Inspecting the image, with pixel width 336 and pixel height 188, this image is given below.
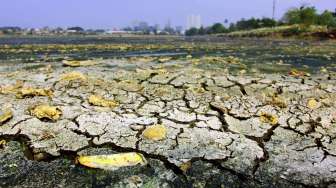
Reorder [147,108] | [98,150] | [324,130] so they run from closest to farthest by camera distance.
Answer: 1. [98,150]
2. [324,130]
3. [147,108]

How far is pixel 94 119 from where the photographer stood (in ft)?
10.8

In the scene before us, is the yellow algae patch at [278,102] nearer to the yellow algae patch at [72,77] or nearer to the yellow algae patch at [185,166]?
the yellow algae patch at [185,166]

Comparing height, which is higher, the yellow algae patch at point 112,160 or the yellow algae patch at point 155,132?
the yellow algae patch at point 155,132

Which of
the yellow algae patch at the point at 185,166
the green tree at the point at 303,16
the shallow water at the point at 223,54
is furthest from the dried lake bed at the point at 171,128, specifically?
the green tree at the point at 303,16

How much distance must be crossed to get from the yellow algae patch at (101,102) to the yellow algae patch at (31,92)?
1.65 ft

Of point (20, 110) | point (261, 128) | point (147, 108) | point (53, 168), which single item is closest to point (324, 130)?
point (261, 128)

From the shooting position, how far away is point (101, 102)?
367 centimetres

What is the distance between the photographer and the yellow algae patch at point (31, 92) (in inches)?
148

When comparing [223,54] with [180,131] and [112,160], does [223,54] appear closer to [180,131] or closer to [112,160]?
[180,131]

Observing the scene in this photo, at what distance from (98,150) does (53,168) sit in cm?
39

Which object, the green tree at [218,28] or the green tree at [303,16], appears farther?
the green tree at [218,28]

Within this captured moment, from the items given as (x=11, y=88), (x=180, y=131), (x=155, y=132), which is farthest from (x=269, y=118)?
(x=11, y=88)

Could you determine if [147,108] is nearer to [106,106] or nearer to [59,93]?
[106,106]

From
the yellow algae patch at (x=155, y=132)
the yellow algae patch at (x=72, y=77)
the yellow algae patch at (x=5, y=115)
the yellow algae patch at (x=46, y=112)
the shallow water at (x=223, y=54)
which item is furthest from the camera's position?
the shallow water at (x=223, y=54)
